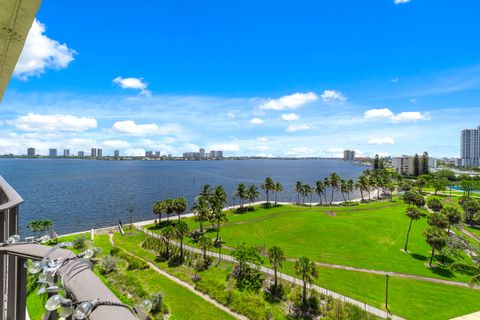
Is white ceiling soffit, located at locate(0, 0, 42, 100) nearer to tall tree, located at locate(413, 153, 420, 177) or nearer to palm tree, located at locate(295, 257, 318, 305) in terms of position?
palm tree, located at locate(295, 257, 318, 305)

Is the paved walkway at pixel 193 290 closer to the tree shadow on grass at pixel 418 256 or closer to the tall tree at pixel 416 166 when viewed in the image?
the tree shadow on grass at pixel 418 256

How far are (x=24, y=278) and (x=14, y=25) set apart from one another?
12.8ft

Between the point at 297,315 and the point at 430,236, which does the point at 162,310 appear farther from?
the point at 430,236

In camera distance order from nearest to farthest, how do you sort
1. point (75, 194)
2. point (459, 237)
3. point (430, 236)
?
point (430, 236) < point (459, 237) < point (75, 194)

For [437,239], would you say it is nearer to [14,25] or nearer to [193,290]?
[193,290]

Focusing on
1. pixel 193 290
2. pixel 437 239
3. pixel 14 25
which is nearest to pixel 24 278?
pixel 14 25

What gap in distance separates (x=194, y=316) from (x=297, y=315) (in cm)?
1021

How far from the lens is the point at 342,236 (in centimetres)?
4644

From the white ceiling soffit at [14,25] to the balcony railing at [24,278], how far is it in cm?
267

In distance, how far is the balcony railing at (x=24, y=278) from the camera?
6.59 ft

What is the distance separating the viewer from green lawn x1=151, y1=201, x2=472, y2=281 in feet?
120

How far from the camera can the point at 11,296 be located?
4.11 metres

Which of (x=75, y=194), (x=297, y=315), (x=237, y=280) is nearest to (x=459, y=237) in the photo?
(x=297, y=315)

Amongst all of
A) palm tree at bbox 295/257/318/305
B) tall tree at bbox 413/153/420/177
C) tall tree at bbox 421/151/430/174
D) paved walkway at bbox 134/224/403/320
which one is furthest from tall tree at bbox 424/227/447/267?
tall tree at bbox 413/153/420/177
